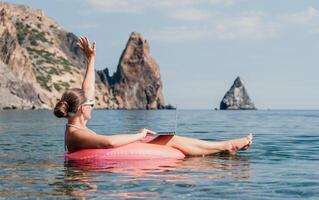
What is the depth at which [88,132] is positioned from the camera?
12.3m

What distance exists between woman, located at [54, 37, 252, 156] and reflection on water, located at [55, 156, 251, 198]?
35cm

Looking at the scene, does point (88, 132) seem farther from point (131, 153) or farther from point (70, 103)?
point (131, 153)

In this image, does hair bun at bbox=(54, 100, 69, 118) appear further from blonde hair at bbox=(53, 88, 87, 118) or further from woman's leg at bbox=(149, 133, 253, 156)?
woman's leg at bbox=(149, 133, 253, 156)

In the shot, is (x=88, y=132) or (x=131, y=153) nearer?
(x=88, y=132)

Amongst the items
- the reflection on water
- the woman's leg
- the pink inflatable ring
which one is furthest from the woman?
the reflection on water

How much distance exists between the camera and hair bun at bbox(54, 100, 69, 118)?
11797mm

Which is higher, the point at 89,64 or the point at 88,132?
the point at 89,64

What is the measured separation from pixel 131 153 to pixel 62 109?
2179mm

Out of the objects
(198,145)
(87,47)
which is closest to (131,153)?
(198,145)

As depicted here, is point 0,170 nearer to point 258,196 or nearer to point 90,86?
point 90,86

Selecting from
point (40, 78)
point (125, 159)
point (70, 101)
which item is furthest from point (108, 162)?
point (40, 78)

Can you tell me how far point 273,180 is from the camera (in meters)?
10.2

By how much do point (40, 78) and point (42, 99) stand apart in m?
36.0

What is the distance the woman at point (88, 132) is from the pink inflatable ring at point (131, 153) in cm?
16
